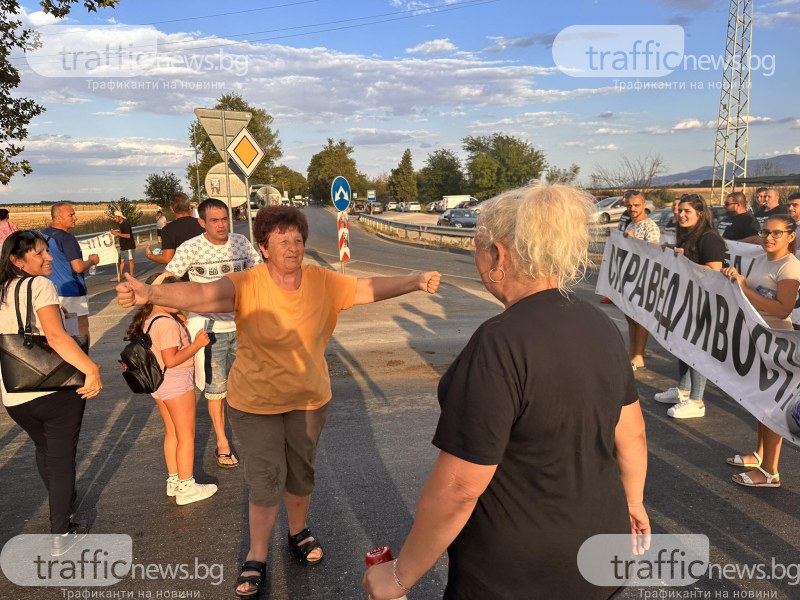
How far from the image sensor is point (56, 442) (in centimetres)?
346

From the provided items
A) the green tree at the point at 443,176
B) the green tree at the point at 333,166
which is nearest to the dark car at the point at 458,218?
the green tree at the point at 443,176

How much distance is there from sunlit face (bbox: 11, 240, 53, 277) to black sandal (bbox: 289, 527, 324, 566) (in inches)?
85.5

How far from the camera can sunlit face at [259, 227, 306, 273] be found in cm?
Answer: 304

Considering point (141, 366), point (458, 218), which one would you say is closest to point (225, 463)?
point (141, 366)

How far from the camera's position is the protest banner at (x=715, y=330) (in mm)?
3959

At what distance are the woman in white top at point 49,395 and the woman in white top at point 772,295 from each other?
4.52m

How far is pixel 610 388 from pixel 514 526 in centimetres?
48

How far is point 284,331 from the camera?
121 inches

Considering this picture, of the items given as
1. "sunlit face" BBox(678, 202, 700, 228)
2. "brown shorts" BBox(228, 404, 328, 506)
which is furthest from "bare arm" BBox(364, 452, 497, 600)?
"sunlit face" BBox(678, 202, 700, 228)

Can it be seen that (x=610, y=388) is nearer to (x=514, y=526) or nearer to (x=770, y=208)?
(x=514, y=526)

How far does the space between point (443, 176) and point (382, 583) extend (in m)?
86.8

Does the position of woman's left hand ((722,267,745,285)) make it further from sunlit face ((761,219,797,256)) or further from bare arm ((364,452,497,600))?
bare arm ((364,452,497,600))

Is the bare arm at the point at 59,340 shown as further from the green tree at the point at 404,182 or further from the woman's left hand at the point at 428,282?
the green tree at the point at 404,182

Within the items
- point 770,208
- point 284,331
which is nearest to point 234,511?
point 284,331
